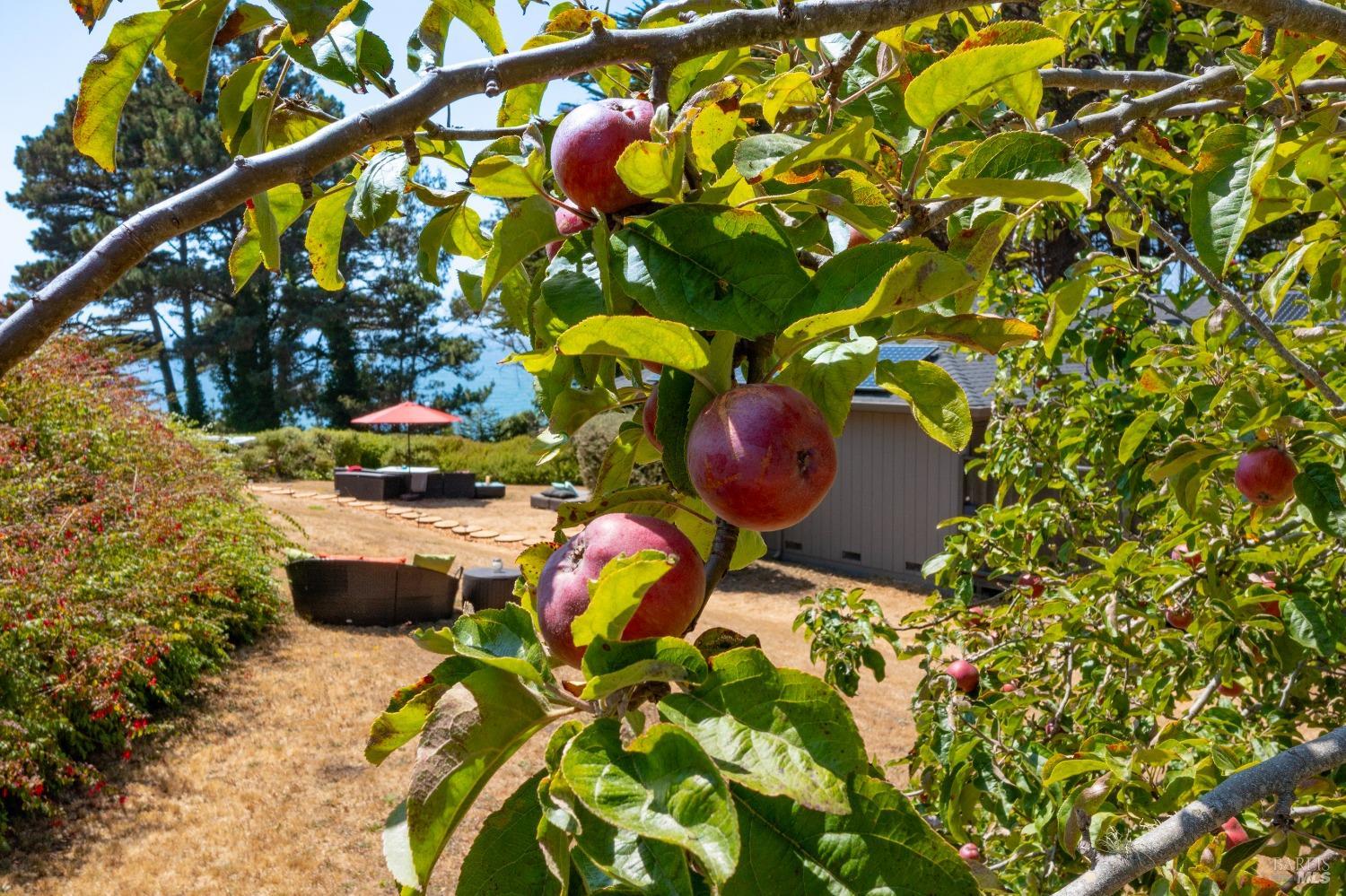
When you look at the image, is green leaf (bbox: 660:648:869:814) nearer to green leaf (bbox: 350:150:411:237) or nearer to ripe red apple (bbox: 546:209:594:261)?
ripe red apple (bbox: 546:209:594:261)

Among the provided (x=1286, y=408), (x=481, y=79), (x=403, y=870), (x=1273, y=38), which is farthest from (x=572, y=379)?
(x=1286, y=408)

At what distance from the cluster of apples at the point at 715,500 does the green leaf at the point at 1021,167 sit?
244 mm

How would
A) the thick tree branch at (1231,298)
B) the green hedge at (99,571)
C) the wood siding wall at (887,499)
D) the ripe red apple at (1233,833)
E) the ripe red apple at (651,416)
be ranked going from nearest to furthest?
the ripe red apple at (651,416) → the thick tree branch at (1231,298) → the ripe red apple at (1233,833) → the green hedge at (99,571) → the wood siding wall at (887,499)

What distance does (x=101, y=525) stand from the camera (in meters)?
7.34

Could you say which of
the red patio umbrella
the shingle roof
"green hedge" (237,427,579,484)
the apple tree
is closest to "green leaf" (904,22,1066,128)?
the apple tree

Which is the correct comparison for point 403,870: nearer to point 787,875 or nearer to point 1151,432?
point 787,875

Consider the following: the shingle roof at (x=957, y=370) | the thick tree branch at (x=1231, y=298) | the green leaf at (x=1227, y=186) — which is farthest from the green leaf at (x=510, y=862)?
the shingle roof at (x=957, y=370)

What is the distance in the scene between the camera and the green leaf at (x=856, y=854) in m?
0.56

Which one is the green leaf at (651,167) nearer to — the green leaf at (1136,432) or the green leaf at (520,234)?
the green leaf at (520,234)

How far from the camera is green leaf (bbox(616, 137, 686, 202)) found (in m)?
0.68

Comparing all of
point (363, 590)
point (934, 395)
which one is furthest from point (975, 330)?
point (363, 590)

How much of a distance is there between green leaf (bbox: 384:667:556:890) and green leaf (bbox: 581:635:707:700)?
2.2 inches

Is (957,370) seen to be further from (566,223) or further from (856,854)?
(856,854)

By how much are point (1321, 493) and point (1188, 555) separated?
1045 mm
